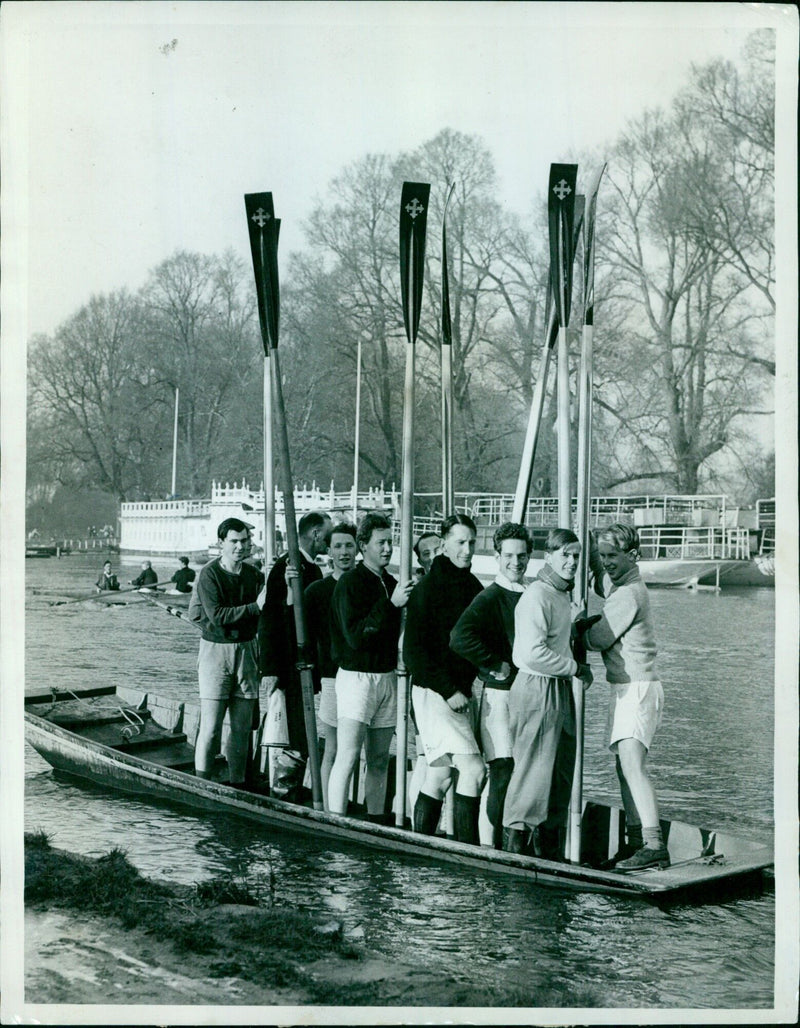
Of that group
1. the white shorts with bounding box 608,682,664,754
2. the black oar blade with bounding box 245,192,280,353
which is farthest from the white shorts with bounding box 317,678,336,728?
the black oar blade with bounding box 245,192,280,353

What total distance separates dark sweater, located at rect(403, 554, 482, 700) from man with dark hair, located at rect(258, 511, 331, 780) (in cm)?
74

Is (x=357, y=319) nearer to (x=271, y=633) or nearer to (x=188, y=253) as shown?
(x=188, y=253)

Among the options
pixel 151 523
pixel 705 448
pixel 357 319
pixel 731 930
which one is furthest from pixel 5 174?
pixel 731 930

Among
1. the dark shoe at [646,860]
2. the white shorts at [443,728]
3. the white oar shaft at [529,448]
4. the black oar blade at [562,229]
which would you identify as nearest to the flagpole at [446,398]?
the white oar shaft at [529,448]

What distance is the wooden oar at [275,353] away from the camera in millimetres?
5410

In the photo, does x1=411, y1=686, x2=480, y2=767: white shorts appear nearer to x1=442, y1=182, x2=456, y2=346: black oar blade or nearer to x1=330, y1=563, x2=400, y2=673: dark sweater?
x1=330, y1=563, x2=400, y2=673: dark sweater

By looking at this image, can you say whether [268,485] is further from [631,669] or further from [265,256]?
[631,669]

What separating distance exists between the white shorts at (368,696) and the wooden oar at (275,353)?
19 centimetres

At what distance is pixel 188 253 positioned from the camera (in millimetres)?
6617

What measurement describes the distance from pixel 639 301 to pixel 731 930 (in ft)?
12.8

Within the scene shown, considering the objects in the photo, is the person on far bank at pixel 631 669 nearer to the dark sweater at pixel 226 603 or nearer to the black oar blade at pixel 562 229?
the black oar blade at pixel 562 229

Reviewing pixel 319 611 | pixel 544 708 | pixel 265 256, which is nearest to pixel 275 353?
pixel 265 256

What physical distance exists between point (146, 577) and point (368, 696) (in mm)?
3050

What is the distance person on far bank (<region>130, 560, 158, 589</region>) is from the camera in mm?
7883
